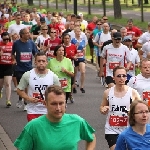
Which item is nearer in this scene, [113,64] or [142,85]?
[142,85]

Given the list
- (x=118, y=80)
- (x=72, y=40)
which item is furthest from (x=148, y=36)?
(x=118, y=80)

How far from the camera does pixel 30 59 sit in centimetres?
1595

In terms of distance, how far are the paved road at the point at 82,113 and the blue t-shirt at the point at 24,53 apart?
3.42 ft

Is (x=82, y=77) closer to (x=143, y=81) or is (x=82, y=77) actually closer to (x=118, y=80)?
(x=143, y=81)

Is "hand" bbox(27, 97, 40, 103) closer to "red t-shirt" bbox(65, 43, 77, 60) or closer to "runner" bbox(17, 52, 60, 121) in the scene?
"runner" bbox(17, 52, 60, 121)

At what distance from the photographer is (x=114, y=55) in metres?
14.3

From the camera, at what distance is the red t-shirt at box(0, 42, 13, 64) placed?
55.0 ft

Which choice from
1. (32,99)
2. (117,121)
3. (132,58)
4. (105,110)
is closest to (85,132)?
(105,110)

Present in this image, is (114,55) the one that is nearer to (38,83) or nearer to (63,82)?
(63,82)

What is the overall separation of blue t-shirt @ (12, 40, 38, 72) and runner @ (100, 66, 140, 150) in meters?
6.06

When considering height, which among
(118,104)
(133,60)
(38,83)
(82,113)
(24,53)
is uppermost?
(38,83)

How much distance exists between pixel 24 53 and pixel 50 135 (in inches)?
372

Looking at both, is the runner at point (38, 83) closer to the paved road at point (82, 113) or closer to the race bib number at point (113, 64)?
the paved road at point (82, 113)

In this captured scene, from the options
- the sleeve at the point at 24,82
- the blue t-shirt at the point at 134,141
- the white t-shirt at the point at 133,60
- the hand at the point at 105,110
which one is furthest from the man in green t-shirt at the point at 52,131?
the white t-shirt at the point at 133,60
